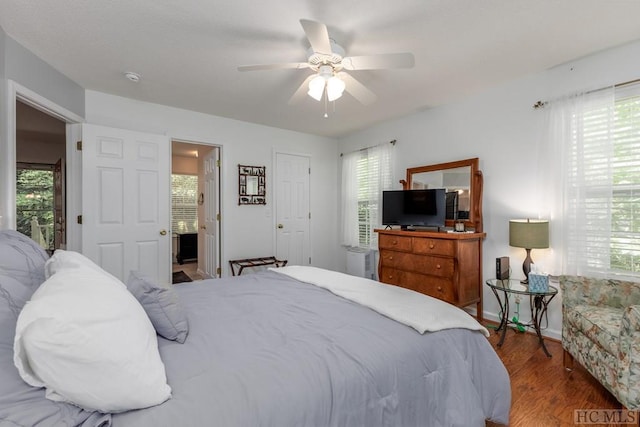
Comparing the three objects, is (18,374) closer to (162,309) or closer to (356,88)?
(162,309)

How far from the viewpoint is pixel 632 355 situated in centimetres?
151

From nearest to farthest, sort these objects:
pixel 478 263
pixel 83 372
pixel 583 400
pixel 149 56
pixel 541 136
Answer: pixel 83 372 < pixel 583 400 < pixel 149 56 < pixel 541 136 < pixel 478 263

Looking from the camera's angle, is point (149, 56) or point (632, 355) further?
point (149, 56)

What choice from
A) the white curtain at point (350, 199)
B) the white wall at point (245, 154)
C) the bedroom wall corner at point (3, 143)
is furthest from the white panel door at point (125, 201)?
the white curtain at point (350, 199)

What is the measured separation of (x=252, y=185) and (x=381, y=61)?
2.85m

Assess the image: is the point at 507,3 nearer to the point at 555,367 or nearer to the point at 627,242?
the point at 627,242

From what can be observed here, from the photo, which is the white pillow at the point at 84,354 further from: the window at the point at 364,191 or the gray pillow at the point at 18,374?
the window at the point at 364,191

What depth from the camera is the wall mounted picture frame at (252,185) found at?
4297 millimetres

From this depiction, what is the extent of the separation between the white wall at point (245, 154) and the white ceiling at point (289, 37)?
0.36 metres

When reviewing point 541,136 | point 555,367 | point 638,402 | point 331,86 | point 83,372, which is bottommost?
point 555,367

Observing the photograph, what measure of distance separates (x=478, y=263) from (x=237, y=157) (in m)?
3.40

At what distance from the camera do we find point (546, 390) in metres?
1.98

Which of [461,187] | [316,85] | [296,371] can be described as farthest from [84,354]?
[461,187]

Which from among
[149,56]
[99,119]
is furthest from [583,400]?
[99,119]
